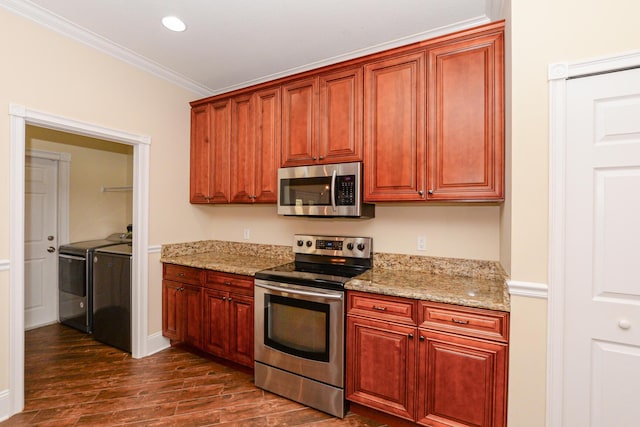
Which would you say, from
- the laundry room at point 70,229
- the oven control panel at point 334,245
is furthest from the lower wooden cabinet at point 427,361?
the laundry room at point 70,229

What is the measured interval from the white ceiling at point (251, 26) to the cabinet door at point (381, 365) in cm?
212

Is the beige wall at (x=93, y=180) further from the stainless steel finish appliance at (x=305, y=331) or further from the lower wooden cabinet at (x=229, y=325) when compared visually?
the stainless steel finish appliance at (x=305, y=331)

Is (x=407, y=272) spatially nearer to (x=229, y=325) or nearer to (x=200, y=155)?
(x=229, y=325)

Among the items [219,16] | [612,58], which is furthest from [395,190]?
[219,16]

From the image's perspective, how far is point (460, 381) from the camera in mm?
1731

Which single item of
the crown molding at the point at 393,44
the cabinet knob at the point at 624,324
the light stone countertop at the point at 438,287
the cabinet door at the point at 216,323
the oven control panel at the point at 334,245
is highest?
the crown molding at the point at 393,44

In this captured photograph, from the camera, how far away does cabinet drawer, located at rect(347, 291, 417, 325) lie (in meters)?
1.88

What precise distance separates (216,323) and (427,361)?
1.80 meters

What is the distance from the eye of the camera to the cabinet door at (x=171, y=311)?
2982 mm

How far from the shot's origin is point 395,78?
2.22m

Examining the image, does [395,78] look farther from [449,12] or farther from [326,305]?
[326,305]

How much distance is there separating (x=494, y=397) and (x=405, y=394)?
0.49 metres

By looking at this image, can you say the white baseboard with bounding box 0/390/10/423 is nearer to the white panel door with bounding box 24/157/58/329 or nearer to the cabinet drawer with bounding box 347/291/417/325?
the white panel door with bounding box 24/157/58/329

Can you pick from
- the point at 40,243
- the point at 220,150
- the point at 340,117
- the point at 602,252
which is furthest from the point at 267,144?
the point at 40,243
